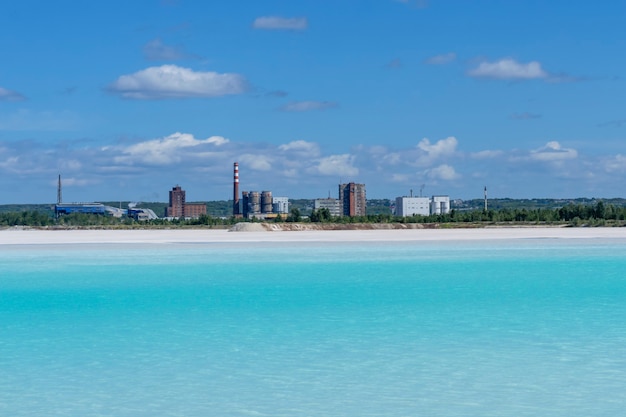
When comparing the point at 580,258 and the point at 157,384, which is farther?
the point at 580,258

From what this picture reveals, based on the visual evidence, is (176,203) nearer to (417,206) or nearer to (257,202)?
(257,202)

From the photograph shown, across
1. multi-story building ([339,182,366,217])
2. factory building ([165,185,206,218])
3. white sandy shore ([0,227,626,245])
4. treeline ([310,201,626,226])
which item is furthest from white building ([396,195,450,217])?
white sandy shore ([0,227,626,245])

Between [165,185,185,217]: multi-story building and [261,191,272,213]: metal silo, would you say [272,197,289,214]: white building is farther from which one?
[165,185,185,217]: multi-story building

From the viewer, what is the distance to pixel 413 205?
14312cm

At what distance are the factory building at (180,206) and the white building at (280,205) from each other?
19.4 m

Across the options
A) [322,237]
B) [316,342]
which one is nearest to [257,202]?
[322,237]

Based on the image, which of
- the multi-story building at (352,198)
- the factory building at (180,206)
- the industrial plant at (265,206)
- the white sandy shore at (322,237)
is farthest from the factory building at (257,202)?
the white sandy shore at (322,237)

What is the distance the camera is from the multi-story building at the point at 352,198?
6063 inches

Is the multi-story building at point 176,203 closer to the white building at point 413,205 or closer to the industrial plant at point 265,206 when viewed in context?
the industrial plant at point 265,206

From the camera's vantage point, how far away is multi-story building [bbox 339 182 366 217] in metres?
154

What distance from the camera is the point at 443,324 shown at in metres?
14.1

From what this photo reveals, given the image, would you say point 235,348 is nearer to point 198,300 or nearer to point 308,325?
point 308,325

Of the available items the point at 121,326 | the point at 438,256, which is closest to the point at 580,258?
the point at 438,256

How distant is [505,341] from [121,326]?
20.9ft
